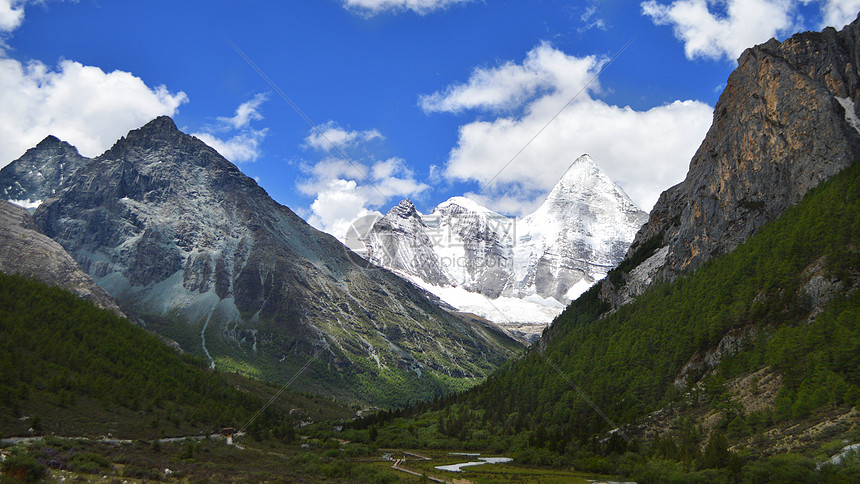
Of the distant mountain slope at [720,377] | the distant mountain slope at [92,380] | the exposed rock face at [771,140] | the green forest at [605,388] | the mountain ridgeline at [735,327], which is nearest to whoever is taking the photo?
the distant mountain slope at [720,377]

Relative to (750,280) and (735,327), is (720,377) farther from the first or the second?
(750,280)

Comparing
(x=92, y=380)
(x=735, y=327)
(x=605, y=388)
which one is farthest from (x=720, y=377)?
(x=92, y=380)

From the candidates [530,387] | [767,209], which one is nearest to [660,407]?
[530,387]

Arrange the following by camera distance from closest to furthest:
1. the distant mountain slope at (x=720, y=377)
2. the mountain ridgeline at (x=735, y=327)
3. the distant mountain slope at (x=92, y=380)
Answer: the distant mountain slope at (x=720, y=377)
the mountain ridgeline at (x=735, y=327)
the distant mountain slope at (x=92, y=380)

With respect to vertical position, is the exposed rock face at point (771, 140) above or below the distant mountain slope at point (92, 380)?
above

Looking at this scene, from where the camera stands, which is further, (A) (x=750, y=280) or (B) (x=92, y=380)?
(A) (x=750, y=280)

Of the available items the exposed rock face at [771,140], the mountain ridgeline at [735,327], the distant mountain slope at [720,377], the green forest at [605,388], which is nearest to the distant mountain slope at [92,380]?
the green forest at [605,388]

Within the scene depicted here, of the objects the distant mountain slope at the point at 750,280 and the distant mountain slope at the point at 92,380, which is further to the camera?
the distant mountain slope at the point at 92,380

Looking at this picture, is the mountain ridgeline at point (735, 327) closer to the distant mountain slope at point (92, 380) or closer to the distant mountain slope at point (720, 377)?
the distant mountain slope at point (720, 377)

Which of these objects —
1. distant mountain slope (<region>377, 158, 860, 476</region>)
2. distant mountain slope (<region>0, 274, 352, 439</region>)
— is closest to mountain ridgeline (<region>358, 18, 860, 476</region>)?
distant mountain slope (<region>377, 158, 860, 476</region>)
